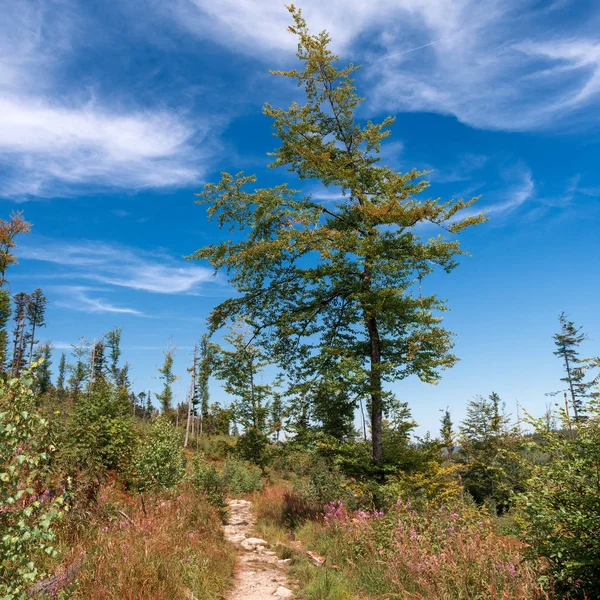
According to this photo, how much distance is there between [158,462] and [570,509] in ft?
27.2

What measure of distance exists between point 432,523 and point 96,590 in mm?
4966

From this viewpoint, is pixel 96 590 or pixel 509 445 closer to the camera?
pixel 96 590

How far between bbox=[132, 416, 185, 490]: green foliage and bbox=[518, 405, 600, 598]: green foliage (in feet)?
25.1

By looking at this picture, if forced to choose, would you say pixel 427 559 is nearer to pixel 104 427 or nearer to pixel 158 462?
pixel 158 462

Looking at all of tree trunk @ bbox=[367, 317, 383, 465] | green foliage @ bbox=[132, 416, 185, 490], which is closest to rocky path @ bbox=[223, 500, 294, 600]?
green foliage @ bbox=[132, 416, 185, 490]

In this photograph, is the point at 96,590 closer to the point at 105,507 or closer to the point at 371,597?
the point at 105,507

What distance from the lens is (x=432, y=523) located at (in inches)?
254

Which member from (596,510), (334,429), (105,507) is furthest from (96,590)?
(334,429)

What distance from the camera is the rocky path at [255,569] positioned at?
631 cm

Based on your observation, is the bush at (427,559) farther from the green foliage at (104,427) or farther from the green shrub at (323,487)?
the green foliage at (104,427)

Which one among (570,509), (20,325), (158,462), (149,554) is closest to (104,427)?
(158,462)

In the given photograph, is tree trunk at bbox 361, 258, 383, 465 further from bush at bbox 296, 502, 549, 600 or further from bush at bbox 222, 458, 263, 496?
bush at bbox 222, 458, 263, 496

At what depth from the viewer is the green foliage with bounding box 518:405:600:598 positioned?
3.87m

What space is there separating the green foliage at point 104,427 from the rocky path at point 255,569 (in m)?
3.55
